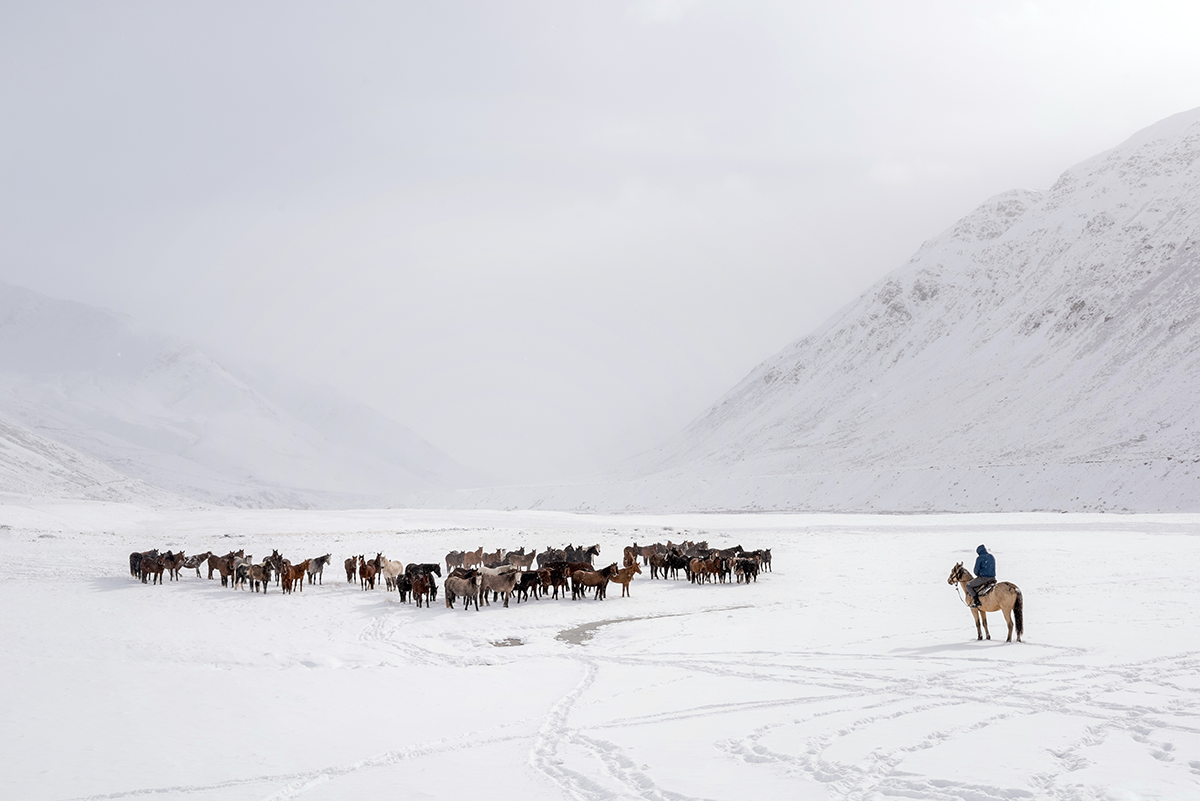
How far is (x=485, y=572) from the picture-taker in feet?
72.7

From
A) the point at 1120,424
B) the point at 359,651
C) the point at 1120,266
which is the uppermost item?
the point at 1120,266

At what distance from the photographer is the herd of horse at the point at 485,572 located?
22.2m

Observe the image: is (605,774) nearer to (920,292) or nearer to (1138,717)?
(1138,717)

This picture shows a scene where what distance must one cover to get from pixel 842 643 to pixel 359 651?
33.1ft

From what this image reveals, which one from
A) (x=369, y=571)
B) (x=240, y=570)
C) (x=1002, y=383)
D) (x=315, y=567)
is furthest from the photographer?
(x=1002, y=383)

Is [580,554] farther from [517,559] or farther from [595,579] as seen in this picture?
[595,579]

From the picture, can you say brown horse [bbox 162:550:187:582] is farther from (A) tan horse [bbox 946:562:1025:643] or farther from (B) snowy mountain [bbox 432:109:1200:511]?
(B) snowy mountain [bbox 432:109:1200:511]

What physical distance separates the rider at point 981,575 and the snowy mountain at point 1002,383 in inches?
2436

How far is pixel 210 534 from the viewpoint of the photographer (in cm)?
4688

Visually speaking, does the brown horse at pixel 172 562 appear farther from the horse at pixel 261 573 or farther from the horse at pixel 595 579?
the horse at pixel 595 579

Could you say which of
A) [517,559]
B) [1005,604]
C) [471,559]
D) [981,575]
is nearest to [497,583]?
[517,559]

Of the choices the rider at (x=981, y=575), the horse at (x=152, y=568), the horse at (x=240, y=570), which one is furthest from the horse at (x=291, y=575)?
the rider at (x=981, y=575)

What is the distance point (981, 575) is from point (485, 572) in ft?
43.6

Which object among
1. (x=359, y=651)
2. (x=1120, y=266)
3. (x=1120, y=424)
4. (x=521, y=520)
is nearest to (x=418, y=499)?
(x=521, y=520)
